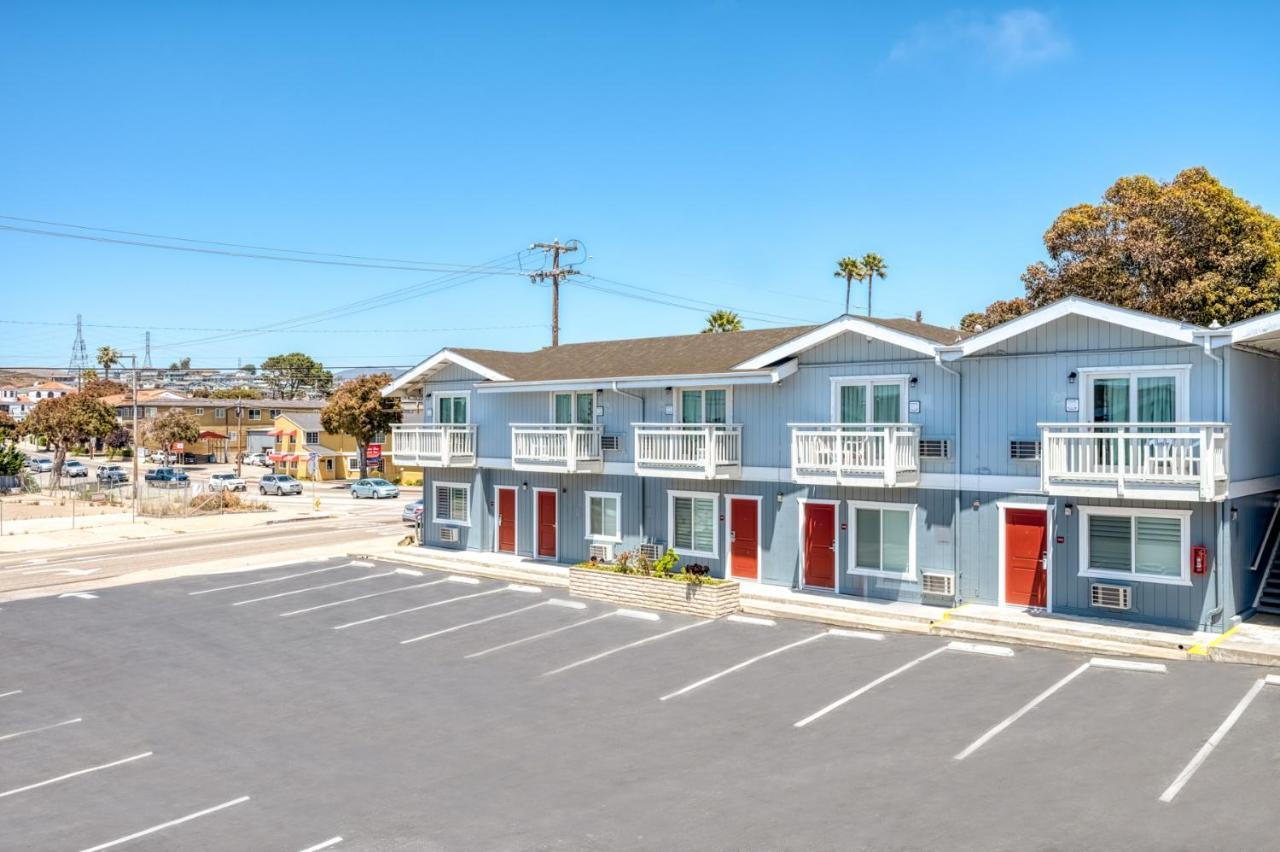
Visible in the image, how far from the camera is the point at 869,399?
22547mm

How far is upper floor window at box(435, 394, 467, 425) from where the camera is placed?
31.9 metres

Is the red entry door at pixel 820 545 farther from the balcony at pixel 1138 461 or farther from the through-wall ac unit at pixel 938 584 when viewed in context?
the balcony at pixel 1138 461

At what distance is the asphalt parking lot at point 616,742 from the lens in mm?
10734

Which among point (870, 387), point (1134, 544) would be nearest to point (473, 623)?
point (870, 387)

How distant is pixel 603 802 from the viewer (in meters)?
11.5

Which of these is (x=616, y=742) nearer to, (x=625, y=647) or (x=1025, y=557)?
(x=625, y=647)

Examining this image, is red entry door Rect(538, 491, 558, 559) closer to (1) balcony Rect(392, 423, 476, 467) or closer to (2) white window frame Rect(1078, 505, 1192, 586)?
(1) balcony Rect(392, 423, 476, 467)

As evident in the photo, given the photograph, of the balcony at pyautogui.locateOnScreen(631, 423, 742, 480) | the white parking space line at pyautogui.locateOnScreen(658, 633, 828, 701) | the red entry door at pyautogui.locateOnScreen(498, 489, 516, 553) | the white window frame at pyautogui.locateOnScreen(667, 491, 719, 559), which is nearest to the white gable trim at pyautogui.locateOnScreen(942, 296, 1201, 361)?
the balcony at pyautogui.locateOnScreen(631, 423, 742, 480)

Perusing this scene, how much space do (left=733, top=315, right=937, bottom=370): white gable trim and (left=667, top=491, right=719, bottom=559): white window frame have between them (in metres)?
3.65

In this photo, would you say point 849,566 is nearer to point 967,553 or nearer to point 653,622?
point 967,553

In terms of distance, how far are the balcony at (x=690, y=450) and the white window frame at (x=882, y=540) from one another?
130 inches

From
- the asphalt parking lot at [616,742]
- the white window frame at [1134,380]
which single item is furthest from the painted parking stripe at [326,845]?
the white window frame at [1134,380]

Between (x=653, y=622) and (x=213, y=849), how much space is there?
11.9m

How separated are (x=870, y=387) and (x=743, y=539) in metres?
5.25
